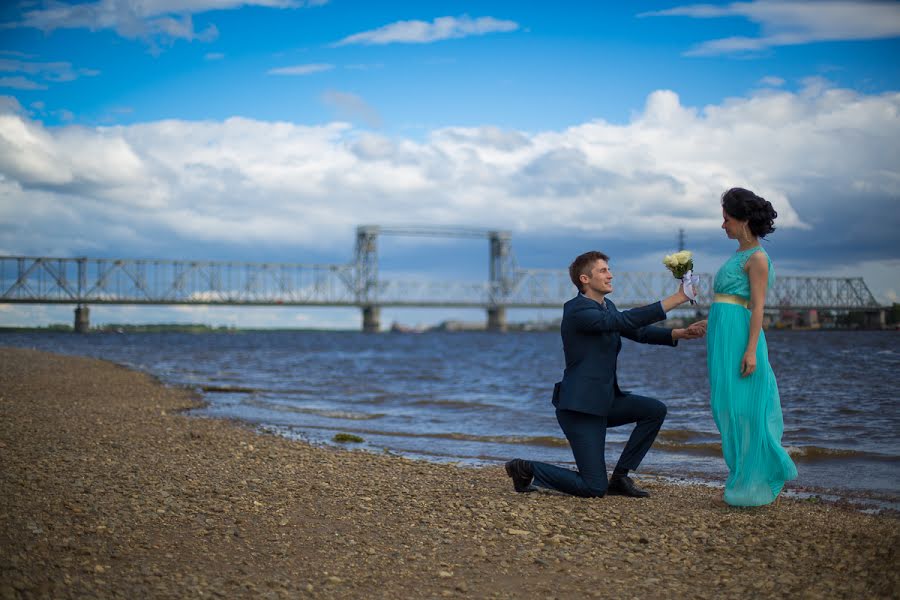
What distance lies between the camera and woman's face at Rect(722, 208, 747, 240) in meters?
5.59

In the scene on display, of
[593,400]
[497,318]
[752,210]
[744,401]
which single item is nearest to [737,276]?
[752,210]

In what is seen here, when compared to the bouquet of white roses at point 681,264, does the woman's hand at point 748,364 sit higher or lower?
lower

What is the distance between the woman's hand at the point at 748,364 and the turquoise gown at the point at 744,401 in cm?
7

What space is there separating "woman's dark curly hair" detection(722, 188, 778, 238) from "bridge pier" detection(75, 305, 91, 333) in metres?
115

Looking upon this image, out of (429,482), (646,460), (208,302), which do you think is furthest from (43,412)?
(208,302)

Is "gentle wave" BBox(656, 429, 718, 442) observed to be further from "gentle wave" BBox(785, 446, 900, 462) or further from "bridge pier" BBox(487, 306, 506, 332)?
"bridge pier" BBox(487, 306, 506, 332)

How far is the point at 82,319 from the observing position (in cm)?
11062

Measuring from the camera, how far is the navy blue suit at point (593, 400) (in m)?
5.88

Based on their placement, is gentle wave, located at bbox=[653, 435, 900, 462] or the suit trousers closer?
the suit trousers

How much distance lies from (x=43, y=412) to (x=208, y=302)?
102 metres

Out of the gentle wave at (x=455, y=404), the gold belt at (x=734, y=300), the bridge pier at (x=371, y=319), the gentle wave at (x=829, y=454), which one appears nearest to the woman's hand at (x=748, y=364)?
the gold belt at (x=734, y=300)

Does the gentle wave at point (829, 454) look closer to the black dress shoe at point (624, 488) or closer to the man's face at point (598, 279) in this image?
the black dress shoe at point (624, 488)

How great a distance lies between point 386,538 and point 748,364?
2.64 meters

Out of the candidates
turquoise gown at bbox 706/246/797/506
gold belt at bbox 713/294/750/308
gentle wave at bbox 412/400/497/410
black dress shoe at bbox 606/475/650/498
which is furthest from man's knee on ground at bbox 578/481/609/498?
gentle wave at bbox 412/400/497/410
